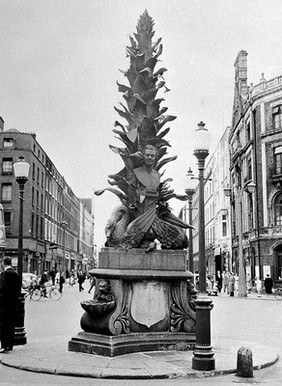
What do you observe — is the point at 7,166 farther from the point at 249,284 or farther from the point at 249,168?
the point at 249,284

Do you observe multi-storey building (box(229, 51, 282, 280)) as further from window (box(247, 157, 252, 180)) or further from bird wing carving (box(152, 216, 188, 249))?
bird wing carving (box(152, 216, 188, 249))

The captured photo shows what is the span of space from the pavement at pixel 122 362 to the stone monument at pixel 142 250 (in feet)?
1.28

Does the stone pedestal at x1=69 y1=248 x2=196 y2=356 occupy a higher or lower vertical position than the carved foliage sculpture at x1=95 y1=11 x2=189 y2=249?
lower

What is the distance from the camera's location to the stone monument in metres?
10.4

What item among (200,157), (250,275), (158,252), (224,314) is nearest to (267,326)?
(224,314)

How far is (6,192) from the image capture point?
56.7m

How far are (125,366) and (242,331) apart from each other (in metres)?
7.34

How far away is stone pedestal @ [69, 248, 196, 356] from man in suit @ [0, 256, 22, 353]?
1205 millimetres

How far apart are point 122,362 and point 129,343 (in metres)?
0.91

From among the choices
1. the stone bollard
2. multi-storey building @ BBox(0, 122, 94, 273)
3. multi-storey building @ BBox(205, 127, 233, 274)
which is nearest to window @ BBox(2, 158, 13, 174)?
multi-storey building @ BBox(0, 122, 94, 273)

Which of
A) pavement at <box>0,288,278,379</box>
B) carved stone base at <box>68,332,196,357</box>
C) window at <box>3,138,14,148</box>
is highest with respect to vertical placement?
window at <box>3,138,14,148</box>

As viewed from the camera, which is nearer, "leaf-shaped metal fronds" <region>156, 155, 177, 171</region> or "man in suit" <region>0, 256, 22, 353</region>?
"man in suit" <region>0, 256, 22, 353</region>

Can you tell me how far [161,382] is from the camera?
812 cm

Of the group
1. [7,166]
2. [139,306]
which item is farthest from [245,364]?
[7,166]
